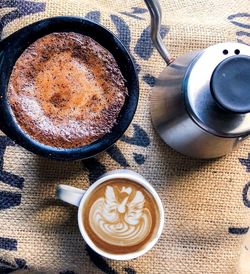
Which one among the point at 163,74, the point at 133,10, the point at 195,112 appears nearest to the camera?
the point at 195,112

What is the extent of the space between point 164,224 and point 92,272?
0.14 metres

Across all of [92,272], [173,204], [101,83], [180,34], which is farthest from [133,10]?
[92,272]

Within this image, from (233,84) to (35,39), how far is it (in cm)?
30

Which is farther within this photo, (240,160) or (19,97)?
(240,160)

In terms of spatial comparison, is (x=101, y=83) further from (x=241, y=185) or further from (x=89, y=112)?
(x=241, y=185)

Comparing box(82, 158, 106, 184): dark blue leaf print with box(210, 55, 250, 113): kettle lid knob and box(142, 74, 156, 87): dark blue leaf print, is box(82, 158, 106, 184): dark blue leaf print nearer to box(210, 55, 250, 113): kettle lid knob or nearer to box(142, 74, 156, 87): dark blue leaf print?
box(142, 74, 156, 87): dark blue leaf print

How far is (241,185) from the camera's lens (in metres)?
1.00

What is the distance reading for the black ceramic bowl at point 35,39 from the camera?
2.88ft

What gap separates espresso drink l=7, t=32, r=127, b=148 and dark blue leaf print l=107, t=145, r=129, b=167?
0.10 m

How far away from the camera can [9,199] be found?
975 millimetres

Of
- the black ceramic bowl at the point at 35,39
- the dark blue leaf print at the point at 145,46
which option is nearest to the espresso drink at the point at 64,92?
the black ceramic bowl at the point at 35,39

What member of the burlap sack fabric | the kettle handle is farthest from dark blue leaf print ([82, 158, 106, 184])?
the kettle handle

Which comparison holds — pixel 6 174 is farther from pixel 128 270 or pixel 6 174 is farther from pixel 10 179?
pixel 128 270

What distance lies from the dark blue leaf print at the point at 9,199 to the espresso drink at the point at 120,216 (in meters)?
0.13
